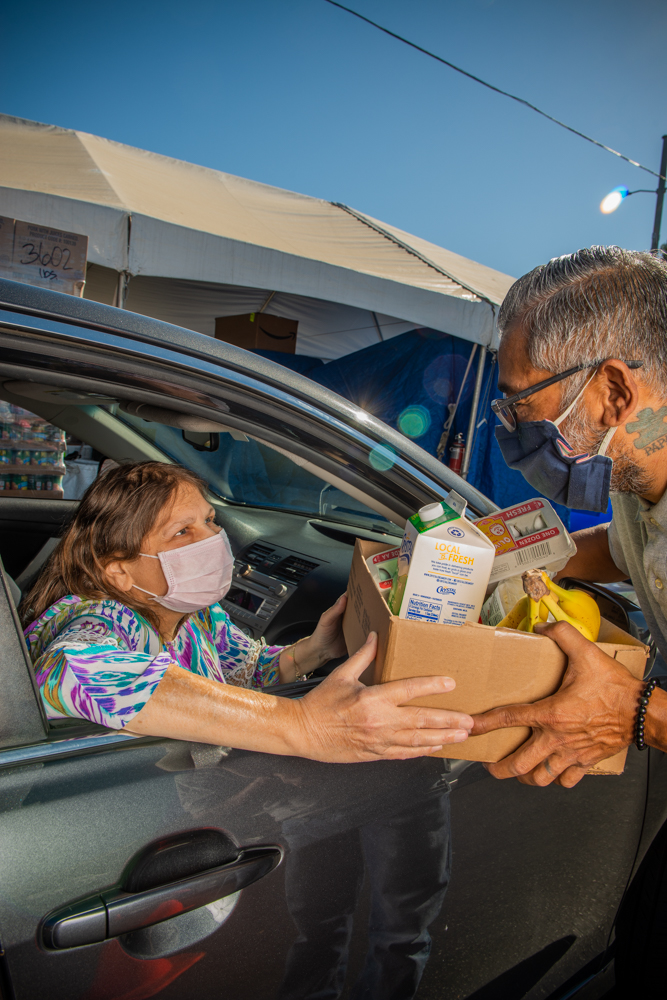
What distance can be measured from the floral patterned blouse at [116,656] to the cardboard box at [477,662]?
435 millimetres

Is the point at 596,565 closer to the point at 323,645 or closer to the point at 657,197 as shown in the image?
the point at 323,645

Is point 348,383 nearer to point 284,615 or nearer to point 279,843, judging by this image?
point 284,615

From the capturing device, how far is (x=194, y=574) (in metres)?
1.59

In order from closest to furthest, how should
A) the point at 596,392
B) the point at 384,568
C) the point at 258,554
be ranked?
the point at 384,568
the point at 596,392
the point at 258,554

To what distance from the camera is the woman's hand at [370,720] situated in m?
1.06

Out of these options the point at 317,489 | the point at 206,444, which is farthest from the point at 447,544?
the point at 317,489

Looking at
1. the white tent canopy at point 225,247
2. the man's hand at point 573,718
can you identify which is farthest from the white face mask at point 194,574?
the white tent canopy at point 225,247

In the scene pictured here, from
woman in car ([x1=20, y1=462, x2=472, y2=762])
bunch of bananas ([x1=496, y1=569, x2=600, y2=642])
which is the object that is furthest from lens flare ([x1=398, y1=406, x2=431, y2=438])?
bunch of bananas ([x1=496, y1=569, x2=600, y2=642])

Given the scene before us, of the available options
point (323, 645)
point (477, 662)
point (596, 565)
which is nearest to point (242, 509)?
point (323, 645)

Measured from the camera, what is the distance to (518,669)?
1.08 meters

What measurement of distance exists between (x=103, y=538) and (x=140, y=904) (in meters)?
0.87

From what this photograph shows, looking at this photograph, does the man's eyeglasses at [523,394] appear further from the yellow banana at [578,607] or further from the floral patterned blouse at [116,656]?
the floral patterned blouse at [116,656]

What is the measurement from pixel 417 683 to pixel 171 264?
19.0 ft

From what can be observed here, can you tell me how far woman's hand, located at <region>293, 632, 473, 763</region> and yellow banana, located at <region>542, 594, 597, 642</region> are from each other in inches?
10.6
